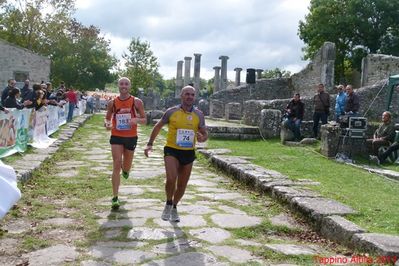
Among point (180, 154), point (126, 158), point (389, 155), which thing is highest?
point (180, 154)

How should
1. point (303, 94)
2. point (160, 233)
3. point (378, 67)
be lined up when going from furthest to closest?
point (303, 94), point (378, 67), point (160, 233)

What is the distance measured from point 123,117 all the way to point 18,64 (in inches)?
1094

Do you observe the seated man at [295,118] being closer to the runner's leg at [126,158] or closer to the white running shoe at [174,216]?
the runner's leg at [126,158]

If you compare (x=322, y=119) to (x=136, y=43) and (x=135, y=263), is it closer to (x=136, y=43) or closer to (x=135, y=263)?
(x=135, y=263)

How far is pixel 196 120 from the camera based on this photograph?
5.63 meters

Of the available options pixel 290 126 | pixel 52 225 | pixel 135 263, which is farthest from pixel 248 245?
pixel 290 126

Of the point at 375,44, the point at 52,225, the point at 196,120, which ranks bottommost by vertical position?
the point at 52,225

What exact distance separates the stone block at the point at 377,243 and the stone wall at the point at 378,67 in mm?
19161

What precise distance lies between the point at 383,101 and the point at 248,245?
14957 millimetres

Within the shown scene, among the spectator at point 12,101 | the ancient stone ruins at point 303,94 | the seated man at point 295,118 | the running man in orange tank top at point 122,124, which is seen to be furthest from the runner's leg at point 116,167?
the ancient stone ruins at point 303,94

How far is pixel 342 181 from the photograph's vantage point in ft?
26.3

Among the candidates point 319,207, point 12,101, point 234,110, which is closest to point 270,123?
point 12,101

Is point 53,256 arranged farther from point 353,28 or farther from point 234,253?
point 353,28

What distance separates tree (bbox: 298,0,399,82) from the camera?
1468 inches
